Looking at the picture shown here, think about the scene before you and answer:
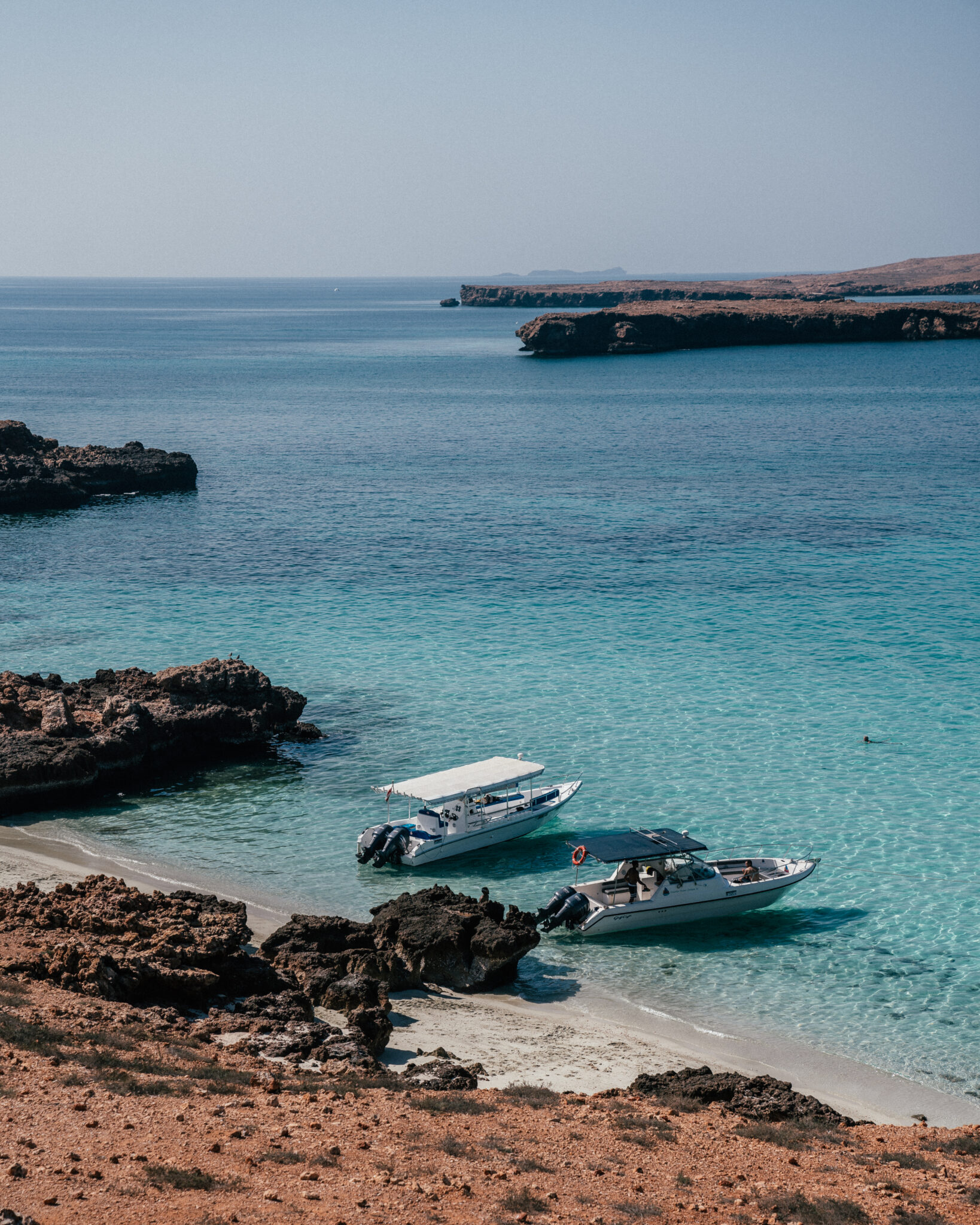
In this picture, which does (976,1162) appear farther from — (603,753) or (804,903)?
(603,753)

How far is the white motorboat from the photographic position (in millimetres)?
25750

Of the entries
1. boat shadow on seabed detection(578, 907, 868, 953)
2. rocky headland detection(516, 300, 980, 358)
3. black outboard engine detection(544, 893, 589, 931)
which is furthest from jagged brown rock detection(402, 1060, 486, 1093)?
rocky headland detection(516, 300, 980, 358)

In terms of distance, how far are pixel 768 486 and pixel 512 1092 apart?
65.0m

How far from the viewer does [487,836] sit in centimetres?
3030

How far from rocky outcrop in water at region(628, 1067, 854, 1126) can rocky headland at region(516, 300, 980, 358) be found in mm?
168174

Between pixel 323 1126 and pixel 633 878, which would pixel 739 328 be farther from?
pixel 323 1126

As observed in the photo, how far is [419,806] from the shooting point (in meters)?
32.0

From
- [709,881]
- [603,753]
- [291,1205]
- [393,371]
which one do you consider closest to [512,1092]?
[291,1205]

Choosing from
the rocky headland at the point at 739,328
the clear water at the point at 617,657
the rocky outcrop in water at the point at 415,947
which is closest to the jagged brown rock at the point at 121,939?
the rocky outcrop in water at the point at 415,947

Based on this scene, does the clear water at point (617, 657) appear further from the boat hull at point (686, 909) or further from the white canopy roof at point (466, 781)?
the white canopy roof at point (466, 781)

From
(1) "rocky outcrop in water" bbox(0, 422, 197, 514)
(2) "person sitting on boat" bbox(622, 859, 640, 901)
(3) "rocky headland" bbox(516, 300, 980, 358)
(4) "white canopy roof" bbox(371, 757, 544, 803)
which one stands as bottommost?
(2) "person sitting on boat" bbox(622, 859, 640, 901)

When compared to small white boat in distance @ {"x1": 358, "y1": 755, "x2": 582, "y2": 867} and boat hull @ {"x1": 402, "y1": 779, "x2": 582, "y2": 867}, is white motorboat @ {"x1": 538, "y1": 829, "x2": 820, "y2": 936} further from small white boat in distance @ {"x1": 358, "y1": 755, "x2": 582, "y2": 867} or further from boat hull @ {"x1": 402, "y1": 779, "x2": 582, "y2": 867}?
small white boat in distance @ {"x1": 358, "y1": 755, "x2": 582, "y2": 867}

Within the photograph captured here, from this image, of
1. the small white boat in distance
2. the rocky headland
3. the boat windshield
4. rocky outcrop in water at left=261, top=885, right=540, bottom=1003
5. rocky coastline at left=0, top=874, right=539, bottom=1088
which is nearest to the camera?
rocky coastline at left=0, top=874, right=539, bottom=1088

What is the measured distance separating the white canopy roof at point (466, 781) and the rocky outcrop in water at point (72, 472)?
5349 centimetres
